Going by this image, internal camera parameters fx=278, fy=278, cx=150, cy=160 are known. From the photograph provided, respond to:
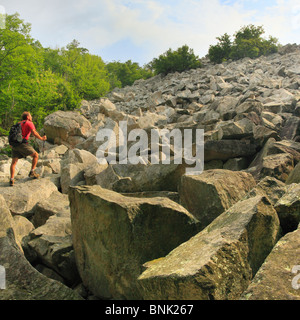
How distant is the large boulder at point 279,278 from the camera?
2303 millimetres

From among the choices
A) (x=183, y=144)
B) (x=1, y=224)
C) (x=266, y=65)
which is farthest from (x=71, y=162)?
(x=266, y=65)

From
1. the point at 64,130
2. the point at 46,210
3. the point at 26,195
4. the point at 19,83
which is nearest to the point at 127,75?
the point at 19,83

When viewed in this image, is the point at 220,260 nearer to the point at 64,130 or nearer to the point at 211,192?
the point at 211,192

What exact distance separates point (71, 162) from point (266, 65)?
2438 cm

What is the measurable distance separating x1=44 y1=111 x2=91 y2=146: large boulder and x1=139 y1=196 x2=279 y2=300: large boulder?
47.5 feet

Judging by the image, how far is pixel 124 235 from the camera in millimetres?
4059

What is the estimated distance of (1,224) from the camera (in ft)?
16.2

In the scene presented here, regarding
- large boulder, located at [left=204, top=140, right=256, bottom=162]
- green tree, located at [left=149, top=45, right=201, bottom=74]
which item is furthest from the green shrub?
large boulder, located at [left=204, top=140, right=256, bottom=162]

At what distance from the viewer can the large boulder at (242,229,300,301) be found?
7.55ft
